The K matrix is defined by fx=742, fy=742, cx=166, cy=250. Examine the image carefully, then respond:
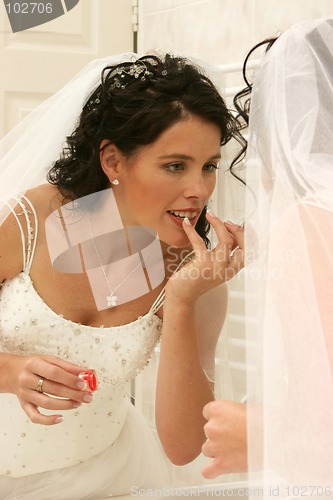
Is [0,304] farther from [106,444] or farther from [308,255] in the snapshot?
[308,255]

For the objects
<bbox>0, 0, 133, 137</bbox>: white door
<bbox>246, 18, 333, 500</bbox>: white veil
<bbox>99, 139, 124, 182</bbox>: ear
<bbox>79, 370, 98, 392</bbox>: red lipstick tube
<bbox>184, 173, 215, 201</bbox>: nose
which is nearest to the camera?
<bbox>246, 18, 333, 500</bbox>: white veil

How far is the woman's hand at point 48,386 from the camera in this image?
43.5 inches

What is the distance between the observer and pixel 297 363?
0.80 meters

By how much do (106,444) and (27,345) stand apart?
25 centimetres

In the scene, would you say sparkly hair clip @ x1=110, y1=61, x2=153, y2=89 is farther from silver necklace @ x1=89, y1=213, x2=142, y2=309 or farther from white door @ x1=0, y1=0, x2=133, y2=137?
white door @ x1=0, y1=0, x2=133, y2=137

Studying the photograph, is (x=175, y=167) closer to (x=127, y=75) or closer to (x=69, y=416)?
(x=127, y=75)

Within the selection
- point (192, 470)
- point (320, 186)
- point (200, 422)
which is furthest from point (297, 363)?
point (192, 470)

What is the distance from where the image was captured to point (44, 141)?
1.34 m

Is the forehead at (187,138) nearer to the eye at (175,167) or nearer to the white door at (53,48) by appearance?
the eye at (175,167)

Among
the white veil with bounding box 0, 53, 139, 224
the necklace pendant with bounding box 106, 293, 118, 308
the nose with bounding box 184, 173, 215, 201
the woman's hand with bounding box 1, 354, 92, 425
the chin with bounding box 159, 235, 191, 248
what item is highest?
the white veil with bounding box 0, 53, 139, 224

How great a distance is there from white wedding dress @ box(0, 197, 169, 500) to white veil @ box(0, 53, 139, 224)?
74mm

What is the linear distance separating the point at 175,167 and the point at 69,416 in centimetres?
50

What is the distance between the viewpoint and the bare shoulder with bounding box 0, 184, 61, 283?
1286 millimetres

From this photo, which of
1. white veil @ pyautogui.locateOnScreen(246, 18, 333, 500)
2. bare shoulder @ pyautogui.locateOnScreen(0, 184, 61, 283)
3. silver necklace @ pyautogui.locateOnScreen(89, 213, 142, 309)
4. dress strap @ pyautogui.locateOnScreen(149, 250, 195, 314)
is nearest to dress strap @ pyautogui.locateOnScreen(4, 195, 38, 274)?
bare shoulder @ pyautogui.locateOnScreen(0, 184, 61, 283)
